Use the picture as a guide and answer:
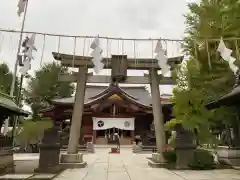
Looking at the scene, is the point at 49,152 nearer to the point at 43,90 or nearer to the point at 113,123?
the point at 113,123

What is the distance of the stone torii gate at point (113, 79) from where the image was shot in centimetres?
1165

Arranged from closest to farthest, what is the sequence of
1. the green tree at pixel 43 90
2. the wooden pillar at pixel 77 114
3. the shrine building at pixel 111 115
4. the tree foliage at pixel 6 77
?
the wooden pillar at pixel 77 114, the shrine building at pixel 111 115, the tree foliage at pixel 6 77, the green tree at pixel 43 90

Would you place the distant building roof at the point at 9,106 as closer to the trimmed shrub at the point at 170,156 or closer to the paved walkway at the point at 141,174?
the paved walkway at the point at 141,174

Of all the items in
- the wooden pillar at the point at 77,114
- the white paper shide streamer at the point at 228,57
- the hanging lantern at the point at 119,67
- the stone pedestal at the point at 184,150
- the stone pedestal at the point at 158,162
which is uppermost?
the hanging lantern at the point at 119,67

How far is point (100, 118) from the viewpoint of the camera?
97.9ft

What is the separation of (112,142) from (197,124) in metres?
19.1

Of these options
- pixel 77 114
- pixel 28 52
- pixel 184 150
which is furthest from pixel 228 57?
pixel 28 52

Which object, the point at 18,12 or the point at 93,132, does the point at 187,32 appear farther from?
the point at 93,132

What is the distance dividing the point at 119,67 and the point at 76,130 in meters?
3.85

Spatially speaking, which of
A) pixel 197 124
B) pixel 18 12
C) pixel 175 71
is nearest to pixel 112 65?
pixel 175 71

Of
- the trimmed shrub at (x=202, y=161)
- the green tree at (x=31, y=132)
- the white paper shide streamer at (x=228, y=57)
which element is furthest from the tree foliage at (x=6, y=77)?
the white paper shide streamer at (x=228, y=57)

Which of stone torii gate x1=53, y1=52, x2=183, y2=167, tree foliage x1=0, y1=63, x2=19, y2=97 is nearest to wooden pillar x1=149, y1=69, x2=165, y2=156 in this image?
stone torii gate x1=53, y1=52, x2=183, y2=167

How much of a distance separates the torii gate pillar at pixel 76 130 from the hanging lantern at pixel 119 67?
1.51m

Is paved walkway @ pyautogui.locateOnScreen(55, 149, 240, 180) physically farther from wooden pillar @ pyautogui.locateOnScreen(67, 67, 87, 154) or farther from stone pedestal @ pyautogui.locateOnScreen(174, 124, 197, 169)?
wooden pillar @ pyautogui.locateOnScreen(67, 67, 87, 154)
